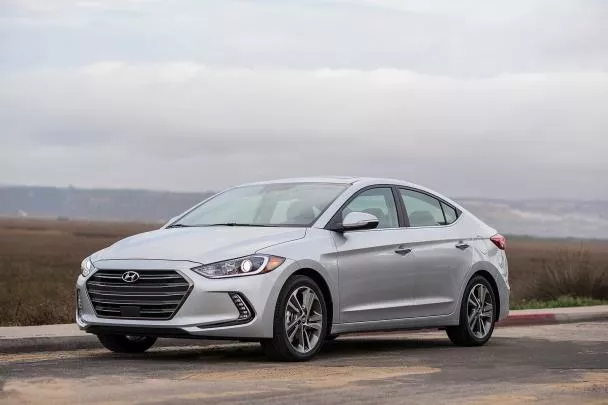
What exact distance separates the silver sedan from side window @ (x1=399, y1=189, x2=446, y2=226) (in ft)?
0.06

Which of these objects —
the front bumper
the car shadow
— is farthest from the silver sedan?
the car shadow

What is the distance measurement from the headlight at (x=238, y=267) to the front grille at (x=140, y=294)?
0.68ft

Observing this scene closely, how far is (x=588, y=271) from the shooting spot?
86.6 ft

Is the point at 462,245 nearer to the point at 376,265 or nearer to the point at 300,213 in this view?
the point at 376,265

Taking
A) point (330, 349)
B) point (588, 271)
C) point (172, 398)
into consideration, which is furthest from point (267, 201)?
point (588, 271)

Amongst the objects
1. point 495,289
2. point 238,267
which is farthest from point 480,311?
point 238,267

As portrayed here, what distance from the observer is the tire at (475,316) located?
14.1 metres

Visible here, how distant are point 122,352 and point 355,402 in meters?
4.32

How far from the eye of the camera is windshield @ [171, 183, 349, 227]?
12508 millimetres

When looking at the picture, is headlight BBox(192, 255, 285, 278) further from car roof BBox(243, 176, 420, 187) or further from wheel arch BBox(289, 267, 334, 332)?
car roof BBox(243, 176, 420, 187)

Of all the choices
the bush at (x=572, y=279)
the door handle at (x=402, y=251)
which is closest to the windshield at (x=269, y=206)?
the door handle at (x=402, y=251)

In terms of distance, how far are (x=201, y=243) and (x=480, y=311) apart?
397 centimetres

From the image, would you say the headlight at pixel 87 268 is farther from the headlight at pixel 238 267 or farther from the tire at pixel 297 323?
the tire at pixel 297 323

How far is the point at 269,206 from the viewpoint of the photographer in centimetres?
1279
